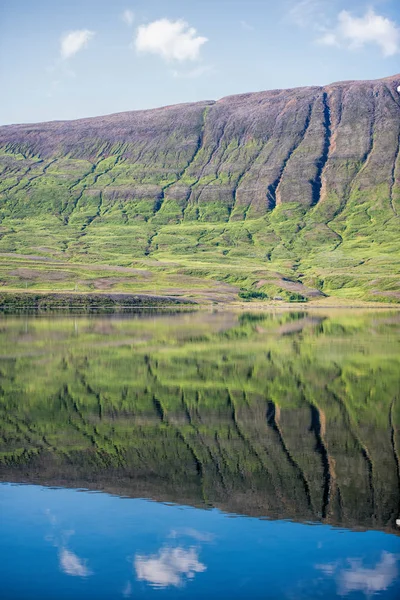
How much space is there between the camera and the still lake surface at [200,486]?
51.4 feet

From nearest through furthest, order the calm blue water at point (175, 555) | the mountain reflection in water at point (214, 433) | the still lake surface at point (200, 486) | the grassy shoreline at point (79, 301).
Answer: the calm blue water at point (175, 555) < the still lake surface at point (200, 486) < the mountain reflection in water at point (214, 433) < the grassy shoreline at point (79, 301)

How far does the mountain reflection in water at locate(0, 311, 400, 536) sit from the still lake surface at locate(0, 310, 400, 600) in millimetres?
80

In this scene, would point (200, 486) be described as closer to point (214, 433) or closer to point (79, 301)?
point (214, 433)

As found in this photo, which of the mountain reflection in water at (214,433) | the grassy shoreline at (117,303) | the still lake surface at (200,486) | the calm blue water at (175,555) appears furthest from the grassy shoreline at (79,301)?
the calm blue water at (175,555)

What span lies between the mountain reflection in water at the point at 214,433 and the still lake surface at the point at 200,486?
0.26ft

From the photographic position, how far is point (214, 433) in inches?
1145

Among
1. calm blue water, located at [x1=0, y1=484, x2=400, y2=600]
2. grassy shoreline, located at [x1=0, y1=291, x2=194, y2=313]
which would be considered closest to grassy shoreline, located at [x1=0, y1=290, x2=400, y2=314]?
grassy shoreline, located at [x1=0, y1=291, x2=194, y2=313]

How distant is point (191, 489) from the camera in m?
21.4

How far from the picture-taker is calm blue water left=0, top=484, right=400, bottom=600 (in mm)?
15031

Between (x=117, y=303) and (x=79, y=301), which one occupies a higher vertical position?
(x=79, y=301)

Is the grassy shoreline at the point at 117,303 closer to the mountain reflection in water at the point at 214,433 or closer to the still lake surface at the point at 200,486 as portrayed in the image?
the mountain reflection in water at the point at 214,433

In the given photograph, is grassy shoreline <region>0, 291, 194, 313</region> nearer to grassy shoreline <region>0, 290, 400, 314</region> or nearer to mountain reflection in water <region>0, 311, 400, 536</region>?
grassy shoreline <region>0, 290, 400, 314</region>

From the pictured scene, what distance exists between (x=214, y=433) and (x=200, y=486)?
7.51 meters

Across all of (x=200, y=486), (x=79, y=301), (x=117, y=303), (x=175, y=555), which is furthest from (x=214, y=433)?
(x=117, y=303)
